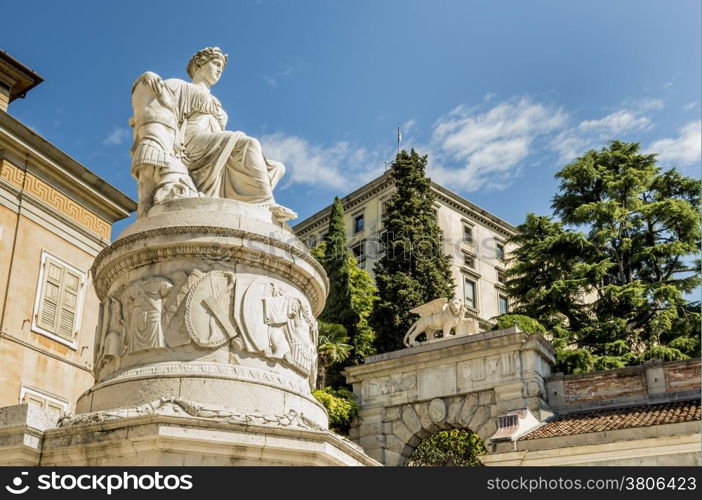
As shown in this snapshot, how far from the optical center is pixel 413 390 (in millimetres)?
25250

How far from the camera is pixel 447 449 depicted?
25375mm

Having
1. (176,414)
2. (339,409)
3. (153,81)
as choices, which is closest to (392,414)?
(339,409)

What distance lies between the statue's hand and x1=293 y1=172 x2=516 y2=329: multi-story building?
122 ft

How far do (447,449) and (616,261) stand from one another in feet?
37.7

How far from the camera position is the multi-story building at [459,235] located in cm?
5125

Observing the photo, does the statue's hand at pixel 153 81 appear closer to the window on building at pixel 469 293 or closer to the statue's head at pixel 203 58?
the statue's head at pixel 203 58

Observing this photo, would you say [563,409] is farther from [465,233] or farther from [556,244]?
[465,233]

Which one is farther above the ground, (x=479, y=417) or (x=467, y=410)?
(x=467, y=410)

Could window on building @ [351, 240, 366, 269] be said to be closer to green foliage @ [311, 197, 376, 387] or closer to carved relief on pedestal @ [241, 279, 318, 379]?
green foliage @ [311, 197, 376, 387]

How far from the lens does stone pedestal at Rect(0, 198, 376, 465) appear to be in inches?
363

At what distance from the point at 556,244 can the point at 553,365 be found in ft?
30.1

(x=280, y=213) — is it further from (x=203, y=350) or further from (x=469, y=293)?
(x=469, y=293)

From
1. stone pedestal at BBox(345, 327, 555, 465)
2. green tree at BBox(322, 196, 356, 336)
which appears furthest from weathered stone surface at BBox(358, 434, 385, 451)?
green tree at BBox(322, 196, 356, 336)
